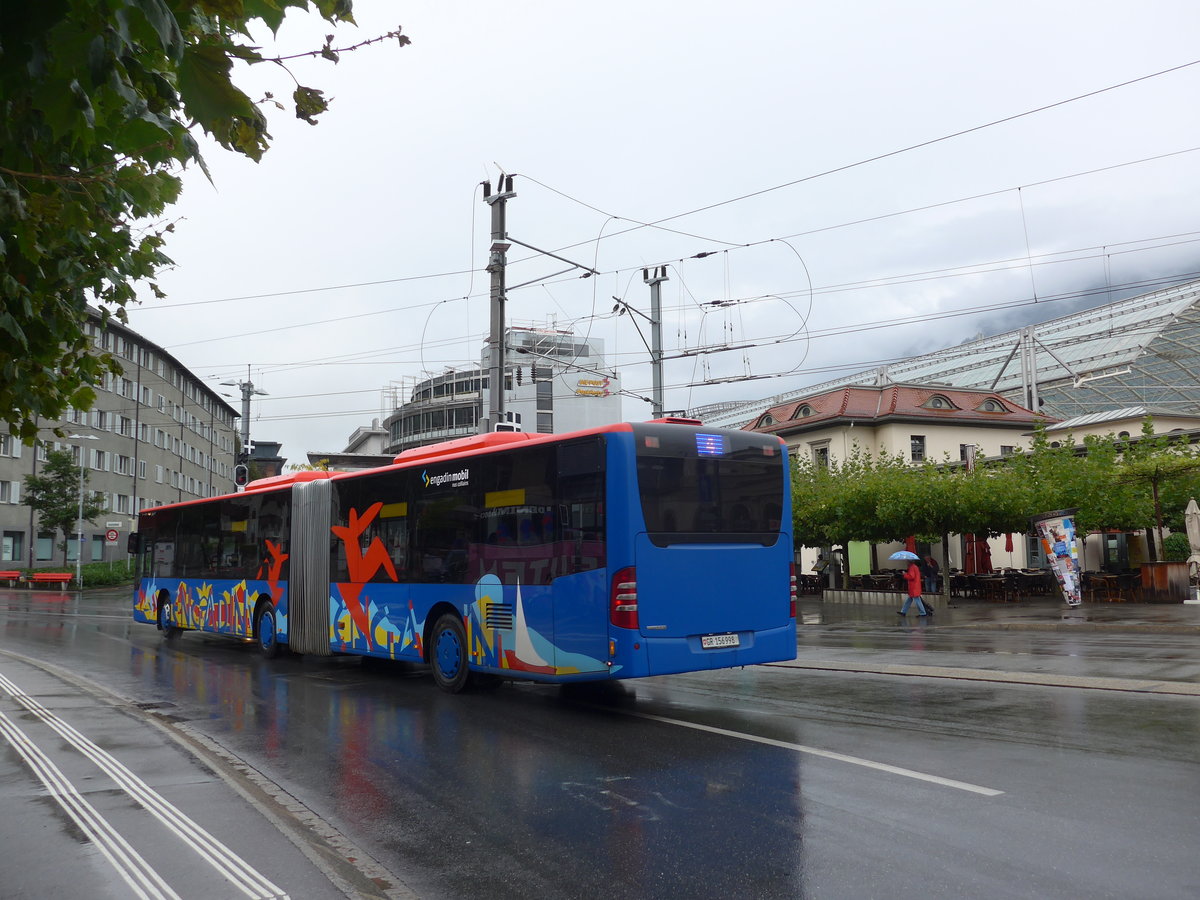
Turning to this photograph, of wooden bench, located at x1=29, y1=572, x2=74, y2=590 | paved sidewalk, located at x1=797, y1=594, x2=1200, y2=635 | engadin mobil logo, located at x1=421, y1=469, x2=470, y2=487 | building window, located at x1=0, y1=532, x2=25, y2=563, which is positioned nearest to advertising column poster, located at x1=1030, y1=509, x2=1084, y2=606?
paved sidewalk, located at x1=797, y1=594, x2=1200, y2=635

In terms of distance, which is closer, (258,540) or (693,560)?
(693,560)

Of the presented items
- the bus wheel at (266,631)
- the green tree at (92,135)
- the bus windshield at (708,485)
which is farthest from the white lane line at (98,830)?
the bus wheel at (266,631)

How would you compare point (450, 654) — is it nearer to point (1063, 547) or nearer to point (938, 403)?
point (1063, 547)

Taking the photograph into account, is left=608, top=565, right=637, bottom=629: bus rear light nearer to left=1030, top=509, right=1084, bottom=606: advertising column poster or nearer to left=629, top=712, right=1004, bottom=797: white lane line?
left=629, top=712, right=1004, bottom=797: white lane line

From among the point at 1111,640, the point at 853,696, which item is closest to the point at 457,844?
the point at 853,696

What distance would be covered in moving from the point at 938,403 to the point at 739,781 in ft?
161

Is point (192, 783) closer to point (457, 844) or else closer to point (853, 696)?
point (457, 844)

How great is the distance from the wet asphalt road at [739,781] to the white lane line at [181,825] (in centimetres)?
39

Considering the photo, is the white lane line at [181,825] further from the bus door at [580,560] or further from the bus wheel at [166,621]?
the bus wheel at [166,621]

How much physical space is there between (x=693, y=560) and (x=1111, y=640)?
12.6m

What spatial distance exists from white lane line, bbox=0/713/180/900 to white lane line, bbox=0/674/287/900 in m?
0.30

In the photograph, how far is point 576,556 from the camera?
989cm

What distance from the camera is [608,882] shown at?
16.1 ft

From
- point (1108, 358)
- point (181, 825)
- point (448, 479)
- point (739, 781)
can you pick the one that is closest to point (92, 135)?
point (181, 825)
